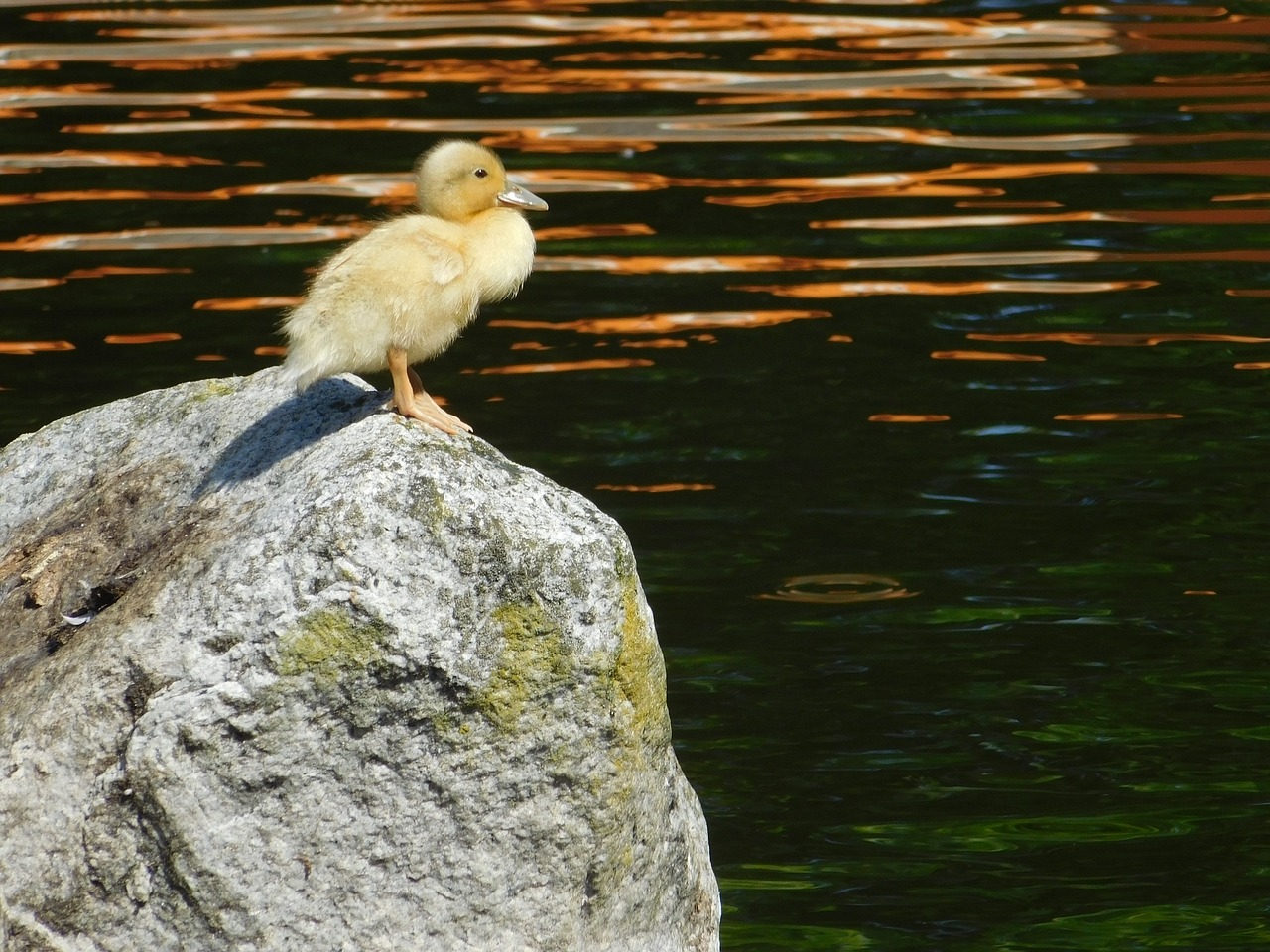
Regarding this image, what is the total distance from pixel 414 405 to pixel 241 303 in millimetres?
6675

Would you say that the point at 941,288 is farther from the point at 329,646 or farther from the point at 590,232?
the point at 329,646

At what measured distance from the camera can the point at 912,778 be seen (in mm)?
6707

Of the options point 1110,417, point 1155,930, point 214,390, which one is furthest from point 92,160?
point 1155,930

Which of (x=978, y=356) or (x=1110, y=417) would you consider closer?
(x=1110, y=417)

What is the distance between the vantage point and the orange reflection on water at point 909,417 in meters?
9.37

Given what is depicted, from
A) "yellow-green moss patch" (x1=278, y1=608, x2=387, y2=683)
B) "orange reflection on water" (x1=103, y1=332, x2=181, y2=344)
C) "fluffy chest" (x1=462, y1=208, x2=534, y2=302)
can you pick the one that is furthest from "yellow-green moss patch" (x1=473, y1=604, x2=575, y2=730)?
"orange reflection on water" (x1=103, y1=332, x2=181, y2=344)

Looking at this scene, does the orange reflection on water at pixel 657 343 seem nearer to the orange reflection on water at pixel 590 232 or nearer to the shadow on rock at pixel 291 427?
the orange reflection on water at pixel 590 232

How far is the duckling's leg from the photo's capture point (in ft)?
15.2

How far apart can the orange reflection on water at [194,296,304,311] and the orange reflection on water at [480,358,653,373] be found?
1535 mm

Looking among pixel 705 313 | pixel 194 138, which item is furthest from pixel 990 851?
pixel 194 138

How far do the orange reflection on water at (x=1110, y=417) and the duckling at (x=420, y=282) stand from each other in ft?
15.9

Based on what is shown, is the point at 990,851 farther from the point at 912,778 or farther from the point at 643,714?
the point at 643,714

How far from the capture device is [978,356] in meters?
10.1

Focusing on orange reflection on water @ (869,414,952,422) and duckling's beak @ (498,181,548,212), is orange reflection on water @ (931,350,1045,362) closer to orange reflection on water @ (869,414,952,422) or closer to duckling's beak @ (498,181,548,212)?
orange reflection on water @ (869,414,952,422)
